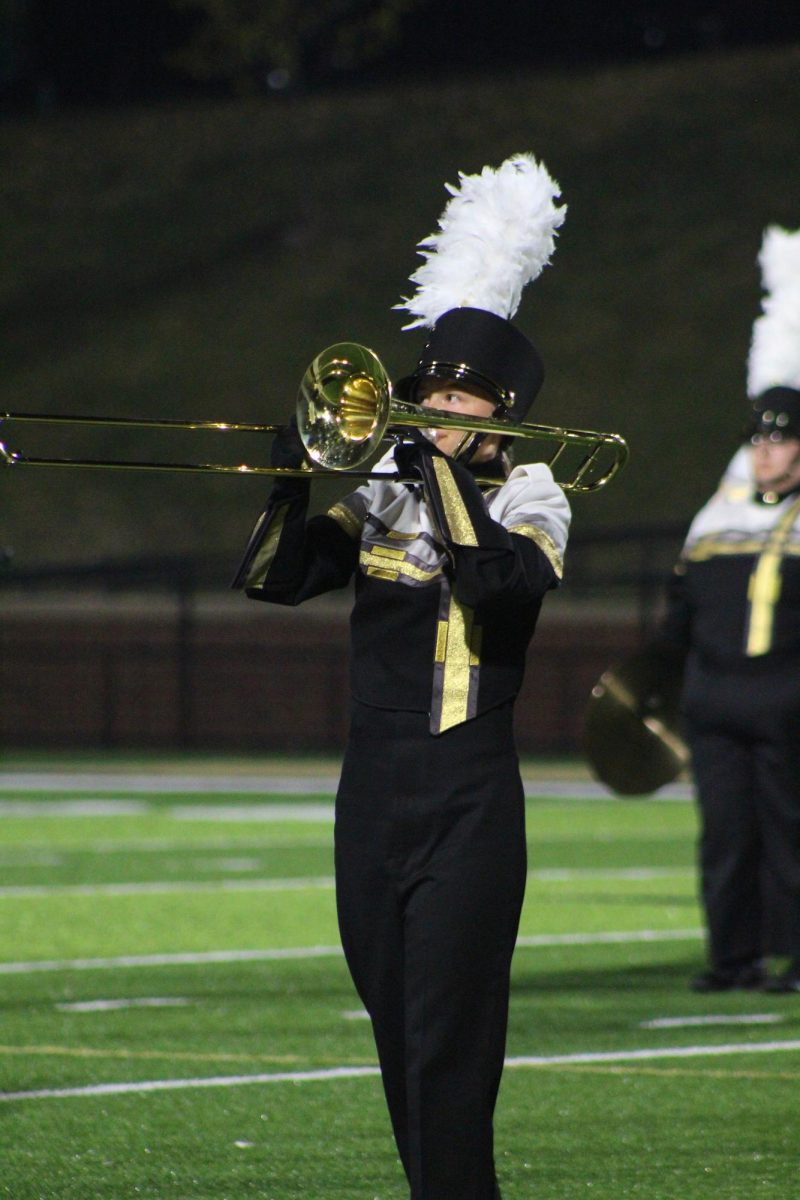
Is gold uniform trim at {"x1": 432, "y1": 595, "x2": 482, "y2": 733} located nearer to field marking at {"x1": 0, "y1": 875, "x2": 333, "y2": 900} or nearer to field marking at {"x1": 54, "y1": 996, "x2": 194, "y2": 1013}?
field marking at {"x1": 54, "y1": 996, "x2": 194, "y2": 1013}

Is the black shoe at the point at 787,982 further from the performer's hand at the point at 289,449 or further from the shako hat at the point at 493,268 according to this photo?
the performer's hand at the point at 289,449

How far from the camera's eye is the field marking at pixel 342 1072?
593 cm

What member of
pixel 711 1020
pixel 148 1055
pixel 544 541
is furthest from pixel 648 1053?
pixel 544 541

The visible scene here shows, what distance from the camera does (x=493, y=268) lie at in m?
4.50

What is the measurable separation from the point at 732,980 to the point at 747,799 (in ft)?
2.02

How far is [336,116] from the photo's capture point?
126 ft

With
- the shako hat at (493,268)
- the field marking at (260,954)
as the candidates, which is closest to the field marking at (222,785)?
the field marking at (260,954)

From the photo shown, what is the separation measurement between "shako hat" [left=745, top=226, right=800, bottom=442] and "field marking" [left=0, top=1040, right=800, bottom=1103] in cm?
221

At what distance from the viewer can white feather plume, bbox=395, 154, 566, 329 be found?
14.7ft

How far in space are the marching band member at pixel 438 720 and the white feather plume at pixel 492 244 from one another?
189 mm

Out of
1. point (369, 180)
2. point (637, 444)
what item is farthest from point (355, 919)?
point (369, 180)

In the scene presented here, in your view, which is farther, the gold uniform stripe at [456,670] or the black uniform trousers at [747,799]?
the black uniform trousers at [747,799]

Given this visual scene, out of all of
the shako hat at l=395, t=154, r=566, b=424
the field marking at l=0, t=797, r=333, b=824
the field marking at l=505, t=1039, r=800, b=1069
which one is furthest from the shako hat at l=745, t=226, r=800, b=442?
the field marking at l=0, t=797, r=333, b=824

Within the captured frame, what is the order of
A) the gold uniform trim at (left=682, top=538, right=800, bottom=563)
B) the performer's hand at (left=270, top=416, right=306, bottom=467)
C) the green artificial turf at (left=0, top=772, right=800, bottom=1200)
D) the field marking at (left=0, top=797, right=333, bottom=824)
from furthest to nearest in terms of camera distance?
the field marking at (left=0, top=797, right=333, bottom=824), the gold uniform trim at (left=682, top=538, right=800, bottom=563), the green artificial turf at (left=0, top=772, right=800, bottom=1200), the performer's hand at (left=270, top=416, right=306, bottom=467)
